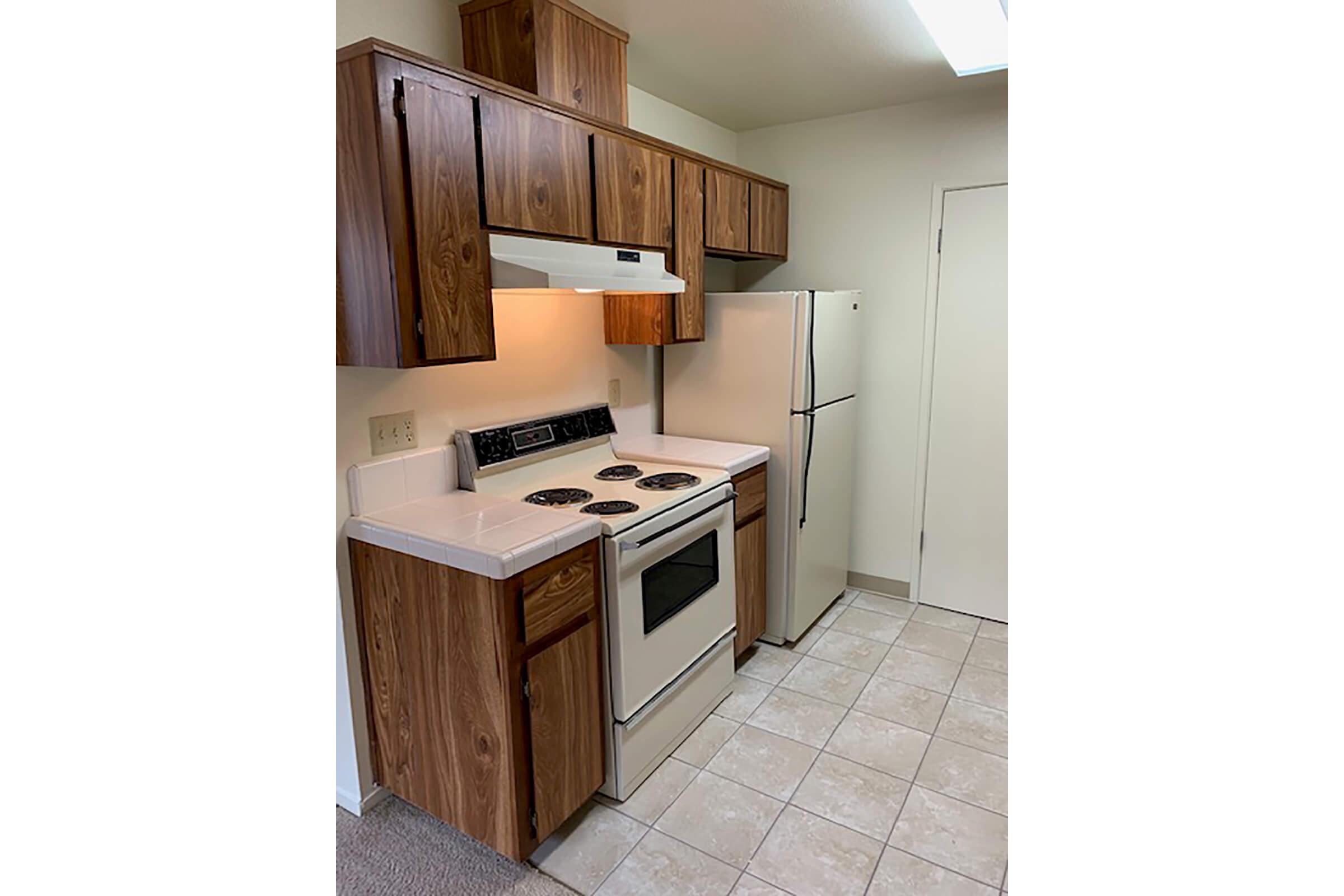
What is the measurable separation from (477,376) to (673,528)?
814mm

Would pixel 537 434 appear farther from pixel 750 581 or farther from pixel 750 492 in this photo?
pixel 750 581

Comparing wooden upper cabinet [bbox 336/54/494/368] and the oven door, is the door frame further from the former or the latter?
wooden upper cabinet [bbox 336/54/494/368]

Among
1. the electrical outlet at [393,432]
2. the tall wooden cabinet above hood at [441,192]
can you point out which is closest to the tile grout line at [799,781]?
the electrical outlet at [393,432]

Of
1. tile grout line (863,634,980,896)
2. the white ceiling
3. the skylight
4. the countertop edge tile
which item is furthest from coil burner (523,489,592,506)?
the skylight

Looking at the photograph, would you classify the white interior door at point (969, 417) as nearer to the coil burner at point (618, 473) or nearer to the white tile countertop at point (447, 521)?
the coil burner at point (618, 473)

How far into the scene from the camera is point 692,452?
2.85 meters

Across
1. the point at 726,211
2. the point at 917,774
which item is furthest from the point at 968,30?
the point at 917,774

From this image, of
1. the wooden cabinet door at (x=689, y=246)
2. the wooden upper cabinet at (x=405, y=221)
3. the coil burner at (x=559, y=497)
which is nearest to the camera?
the wooden upper cabinet at (x=405, y=221)

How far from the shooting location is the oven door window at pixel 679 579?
7.04 ft

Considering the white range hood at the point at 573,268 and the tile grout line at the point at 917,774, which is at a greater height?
the white range hood at the point at 573,268

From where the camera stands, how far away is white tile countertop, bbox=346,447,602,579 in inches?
67.0

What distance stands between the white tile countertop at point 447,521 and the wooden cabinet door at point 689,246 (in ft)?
3.73
